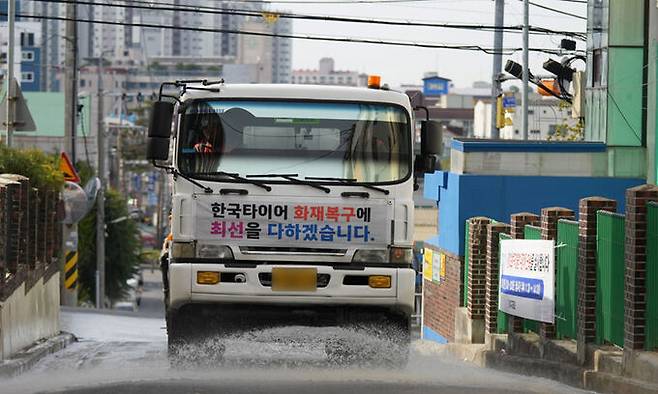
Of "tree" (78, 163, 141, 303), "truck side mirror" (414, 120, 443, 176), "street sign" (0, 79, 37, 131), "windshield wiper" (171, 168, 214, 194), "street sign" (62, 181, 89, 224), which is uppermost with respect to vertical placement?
"street sign" (0, 79, 37, 131)

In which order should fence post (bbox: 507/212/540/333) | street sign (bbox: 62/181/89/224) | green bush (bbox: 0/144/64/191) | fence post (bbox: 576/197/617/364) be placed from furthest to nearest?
street sign (bbox: 62/181/89/224), green bush (bbox: 0/144/64/191), fence post (bbox: 507/212/540/333), fence post (bbox: 576/197/617/364)

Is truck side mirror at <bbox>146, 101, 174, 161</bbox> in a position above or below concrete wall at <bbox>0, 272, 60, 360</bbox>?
above

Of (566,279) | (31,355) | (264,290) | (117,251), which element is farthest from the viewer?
(117,251)

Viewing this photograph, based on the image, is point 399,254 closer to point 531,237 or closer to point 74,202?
point 531,237

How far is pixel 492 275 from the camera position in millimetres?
23656

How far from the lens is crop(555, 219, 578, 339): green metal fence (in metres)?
18.0

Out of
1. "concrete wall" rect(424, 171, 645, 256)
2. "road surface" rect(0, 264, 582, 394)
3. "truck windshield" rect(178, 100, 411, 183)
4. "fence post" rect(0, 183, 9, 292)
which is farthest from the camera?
"concrete wall" rect(424, 171, 645, 256)

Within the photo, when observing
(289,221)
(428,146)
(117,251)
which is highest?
(428,146)

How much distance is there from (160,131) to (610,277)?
4.84 metres

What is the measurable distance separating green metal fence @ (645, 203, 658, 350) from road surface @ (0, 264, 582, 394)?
934 millimetres

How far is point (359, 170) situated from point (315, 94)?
0.87 meters

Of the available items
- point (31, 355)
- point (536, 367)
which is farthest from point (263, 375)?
point (31, 355)

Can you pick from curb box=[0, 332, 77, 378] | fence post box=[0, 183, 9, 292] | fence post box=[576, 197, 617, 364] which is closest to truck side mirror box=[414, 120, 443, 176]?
fence post box=[576, 197, 617, 364]

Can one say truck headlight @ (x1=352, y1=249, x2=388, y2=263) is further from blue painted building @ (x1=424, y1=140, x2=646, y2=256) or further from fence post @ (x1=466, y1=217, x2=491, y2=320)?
blue painted building @ (x1=424, y1=140, x2=646, y2=256)
